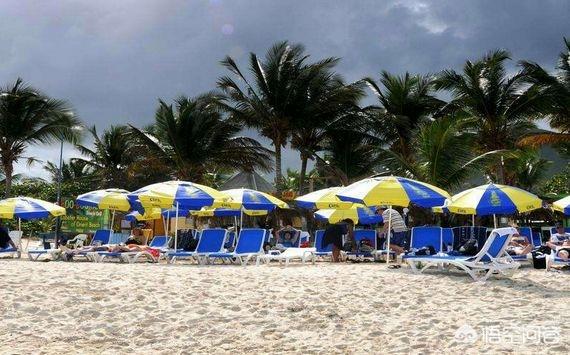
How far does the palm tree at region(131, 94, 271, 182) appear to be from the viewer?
2591 centimetres

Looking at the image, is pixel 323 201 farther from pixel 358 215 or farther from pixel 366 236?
pixel 358 215

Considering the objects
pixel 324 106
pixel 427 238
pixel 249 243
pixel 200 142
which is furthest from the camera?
pixel 200 142

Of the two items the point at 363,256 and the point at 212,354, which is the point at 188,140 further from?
the point at 212,354

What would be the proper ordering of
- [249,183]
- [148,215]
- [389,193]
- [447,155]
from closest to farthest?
[389,193], [148,215], [447,155], [249,183]

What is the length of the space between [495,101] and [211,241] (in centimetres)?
1456

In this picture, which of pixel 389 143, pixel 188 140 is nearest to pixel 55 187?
pixel 188 140

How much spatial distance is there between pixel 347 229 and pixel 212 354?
8.46 metres

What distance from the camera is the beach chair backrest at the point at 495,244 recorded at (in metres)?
8.52

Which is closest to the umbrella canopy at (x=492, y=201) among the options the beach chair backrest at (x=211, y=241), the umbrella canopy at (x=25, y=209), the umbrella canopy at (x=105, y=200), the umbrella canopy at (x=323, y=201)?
the umbrella canopy at (x=323, y=201)

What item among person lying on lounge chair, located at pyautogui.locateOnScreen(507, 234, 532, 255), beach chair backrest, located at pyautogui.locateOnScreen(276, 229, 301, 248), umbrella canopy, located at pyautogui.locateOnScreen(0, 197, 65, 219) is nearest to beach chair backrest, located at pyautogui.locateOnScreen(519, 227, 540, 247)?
person lying on lounge chair, located at pyautogui.locateOnScreen(507, 234, 532, 255)

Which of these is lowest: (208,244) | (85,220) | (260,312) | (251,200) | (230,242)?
(260,312)

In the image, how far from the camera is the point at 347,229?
13.8 meters

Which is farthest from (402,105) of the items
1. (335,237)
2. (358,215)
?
(335,237)

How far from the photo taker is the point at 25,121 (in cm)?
2381
